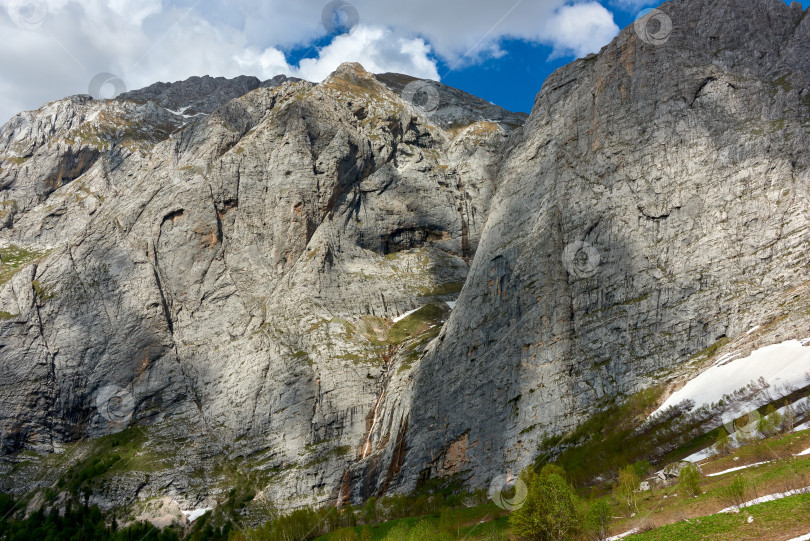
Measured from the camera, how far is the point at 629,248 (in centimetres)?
7119

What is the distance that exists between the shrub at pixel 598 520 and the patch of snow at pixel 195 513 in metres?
58.0

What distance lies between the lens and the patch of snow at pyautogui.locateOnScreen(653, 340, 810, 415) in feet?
164

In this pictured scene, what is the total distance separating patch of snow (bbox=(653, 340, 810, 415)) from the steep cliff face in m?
2.53

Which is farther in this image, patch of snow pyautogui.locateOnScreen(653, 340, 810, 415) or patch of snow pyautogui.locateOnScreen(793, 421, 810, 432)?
patch of snow pyautogui.locateOnScreen(653, 340, 810, 415)

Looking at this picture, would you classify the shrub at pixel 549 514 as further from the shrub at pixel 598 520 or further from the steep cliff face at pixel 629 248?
the steep cliff face at pixel 629 248

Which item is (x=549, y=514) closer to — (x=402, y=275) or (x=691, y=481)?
(x=691, y=481)

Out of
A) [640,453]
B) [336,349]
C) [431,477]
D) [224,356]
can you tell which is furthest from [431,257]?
[640,453]

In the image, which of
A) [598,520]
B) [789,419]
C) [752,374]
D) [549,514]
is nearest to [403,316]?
[752,374]

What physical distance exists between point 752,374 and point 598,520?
81.4 feet

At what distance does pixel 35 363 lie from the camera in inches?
3900

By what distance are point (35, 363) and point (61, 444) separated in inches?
580

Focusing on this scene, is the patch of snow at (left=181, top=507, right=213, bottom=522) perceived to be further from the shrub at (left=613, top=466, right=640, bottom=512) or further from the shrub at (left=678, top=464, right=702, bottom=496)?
the shrub at (left=678, top=464, right=702, bottom=496)

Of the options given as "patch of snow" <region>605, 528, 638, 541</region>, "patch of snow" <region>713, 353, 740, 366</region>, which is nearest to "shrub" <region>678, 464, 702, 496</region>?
"patch of snow" <region>605, 528, 638, 541</region>

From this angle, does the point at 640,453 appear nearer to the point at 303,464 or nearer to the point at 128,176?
the point at 303,464
